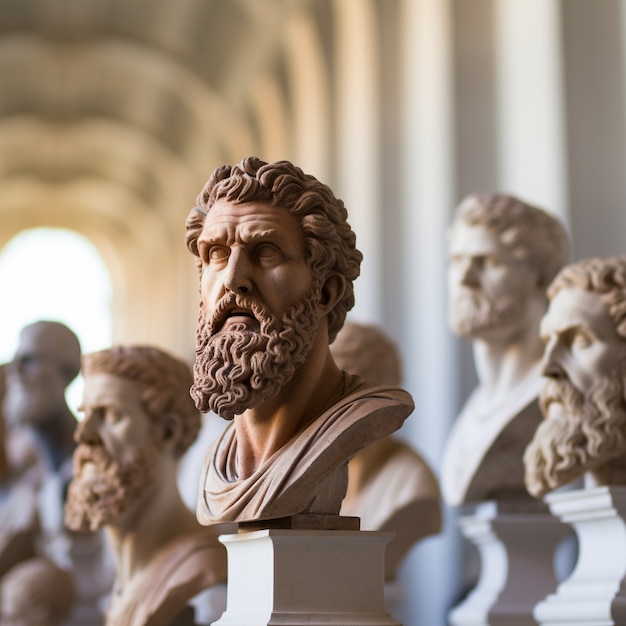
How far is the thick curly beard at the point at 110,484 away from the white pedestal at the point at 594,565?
178 cm

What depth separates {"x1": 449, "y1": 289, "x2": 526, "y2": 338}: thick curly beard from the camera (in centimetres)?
714

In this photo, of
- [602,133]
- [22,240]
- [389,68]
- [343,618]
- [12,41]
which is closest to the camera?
[343,618]

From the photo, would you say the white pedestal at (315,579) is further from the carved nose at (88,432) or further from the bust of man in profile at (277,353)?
the carved nose at (88,432)

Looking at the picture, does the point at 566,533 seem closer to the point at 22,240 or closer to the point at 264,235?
the point at 264,235

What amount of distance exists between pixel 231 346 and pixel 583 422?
1865 mm

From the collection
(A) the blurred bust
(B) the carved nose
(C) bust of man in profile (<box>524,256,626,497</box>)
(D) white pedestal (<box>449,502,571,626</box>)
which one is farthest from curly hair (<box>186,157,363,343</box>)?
(D) white pedestal (<box>449,502,571,626</box>)

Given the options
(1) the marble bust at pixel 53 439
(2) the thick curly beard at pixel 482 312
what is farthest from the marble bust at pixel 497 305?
(1) the marble bust at pixel 53 439

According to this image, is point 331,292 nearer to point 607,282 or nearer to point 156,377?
point 607,282

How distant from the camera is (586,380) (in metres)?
5.43

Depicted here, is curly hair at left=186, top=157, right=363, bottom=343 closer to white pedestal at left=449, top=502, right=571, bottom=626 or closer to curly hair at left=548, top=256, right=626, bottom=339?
curly hair at left=548, top=256, right=626, bottom=339

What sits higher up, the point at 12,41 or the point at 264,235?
the point at 12,41

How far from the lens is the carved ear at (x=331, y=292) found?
439cm

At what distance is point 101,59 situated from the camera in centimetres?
2005

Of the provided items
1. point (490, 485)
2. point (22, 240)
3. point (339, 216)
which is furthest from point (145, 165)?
point (339, 216)
